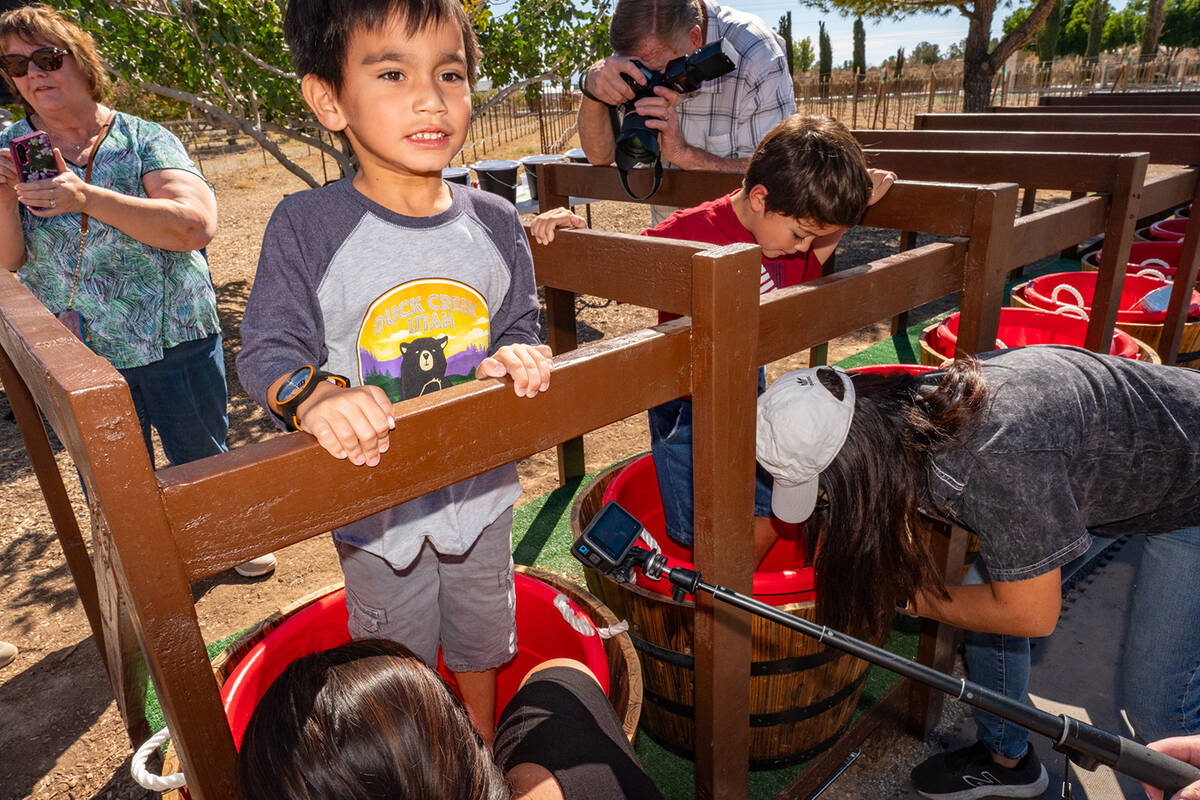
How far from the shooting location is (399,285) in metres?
1.44

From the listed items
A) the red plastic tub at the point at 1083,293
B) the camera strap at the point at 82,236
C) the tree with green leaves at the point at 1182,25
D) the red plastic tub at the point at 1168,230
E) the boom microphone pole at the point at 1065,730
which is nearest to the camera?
the boom microphone pole at the point at 1065,730

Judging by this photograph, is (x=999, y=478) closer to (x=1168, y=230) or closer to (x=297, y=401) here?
(x=297, y=401)

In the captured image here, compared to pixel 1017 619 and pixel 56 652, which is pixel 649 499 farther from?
pixel 56 652

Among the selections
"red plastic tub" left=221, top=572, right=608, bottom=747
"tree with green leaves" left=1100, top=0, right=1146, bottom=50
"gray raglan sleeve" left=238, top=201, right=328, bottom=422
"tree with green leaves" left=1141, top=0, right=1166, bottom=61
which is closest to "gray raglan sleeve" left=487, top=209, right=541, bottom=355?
"gray raglan sleeve" left=238, top=201, right=328, bottom=422

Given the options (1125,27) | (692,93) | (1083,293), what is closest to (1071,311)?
(1083,293)

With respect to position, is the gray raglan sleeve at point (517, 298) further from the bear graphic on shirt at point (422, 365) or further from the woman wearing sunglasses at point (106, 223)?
the woman wearing sunglasses at point (106, 223)

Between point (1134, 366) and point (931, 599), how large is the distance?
0.69m

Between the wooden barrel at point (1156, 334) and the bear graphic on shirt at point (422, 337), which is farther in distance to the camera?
the wooden barrel at point (1156, 334)

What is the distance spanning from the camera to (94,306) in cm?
236

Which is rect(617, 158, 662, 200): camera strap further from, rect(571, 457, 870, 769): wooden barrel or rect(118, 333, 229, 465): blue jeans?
rect(118, 333, 229, 465): blue jeans

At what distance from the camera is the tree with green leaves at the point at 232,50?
5.29 metres

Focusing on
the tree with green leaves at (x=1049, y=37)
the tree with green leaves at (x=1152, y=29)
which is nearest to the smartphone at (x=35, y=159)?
the tree with green leaves at (x=1152, y=29)

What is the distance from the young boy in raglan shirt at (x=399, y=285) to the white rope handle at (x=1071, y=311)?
3.14 metres

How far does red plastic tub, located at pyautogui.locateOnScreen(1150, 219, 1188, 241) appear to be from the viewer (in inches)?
224
